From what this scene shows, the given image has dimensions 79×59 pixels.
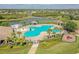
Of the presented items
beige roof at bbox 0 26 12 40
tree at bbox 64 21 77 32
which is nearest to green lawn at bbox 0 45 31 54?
beige roof at bbox 0 26 12 40

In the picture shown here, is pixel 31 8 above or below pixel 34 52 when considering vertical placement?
above

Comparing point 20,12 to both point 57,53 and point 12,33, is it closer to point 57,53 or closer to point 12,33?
point 12,33

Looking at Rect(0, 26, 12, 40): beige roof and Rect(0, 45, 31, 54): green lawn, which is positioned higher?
Rect(0, 26, 12, 40): beige roof

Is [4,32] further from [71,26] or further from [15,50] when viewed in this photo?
[71,26]

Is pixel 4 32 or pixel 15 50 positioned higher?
pixel 4 32

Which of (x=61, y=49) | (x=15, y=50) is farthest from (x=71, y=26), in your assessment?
(x=15, y=50)

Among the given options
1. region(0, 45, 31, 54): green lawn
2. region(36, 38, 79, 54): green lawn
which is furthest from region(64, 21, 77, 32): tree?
region(0, 45, 31, 54): green lawn

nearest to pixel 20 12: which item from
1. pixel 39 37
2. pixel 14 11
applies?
pixel 14 11

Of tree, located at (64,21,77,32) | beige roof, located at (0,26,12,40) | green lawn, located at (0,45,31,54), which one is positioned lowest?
green lawn, located at (0,45,31,54)

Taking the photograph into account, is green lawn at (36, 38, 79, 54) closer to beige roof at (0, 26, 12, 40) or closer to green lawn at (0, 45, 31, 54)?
green lawn at (0, 45, 31, 54)
